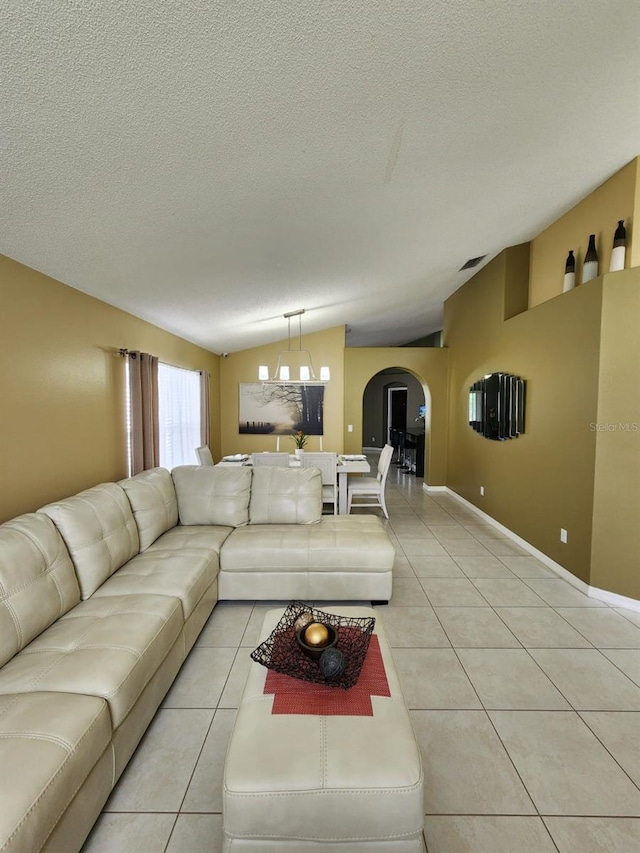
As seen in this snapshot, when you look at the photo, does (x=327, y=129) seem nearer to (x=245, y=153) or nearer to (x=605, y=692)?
(x=245, y=153)

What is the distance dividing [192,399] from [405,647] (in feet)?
13.6

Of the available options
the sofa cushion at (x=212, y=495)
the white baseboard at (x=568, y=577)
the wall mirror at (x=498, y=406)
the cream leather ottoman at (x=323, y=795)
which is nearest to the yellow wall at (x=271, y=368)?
the wall mirror at (x=498, y=406)

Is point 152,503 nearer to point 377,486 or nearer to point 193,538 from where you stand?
point 193,538

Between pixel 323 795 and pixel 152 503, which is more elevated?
pixel 152 503

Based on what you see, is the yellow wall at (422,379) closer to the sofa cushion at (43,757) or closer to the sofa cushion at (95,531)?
the sofa cushion at (95,531)

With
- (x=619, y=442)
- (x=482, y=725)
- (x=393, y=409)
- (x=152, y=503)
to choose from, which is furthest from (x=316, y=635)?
(x=393, y=409)

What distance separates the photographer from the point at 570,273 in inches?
135

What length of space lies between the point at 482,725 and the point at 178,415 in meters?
4.22

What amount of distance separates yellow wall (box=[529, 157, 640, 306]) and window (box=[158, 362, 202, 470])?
4201mm

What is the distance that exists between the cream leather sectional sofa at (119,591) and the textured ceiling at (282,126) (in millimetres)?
1575

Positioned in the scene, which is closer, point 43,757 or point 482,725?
point 43,757

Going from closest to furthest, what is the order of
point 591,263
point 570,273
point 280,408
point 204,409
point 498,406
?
point 591,263, point 570,273, point 498,406, point 204,409, point 280,408

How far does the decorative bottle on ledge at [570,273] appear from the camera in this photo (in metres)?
3.42

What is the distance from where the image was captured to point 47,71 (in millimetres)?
1129
